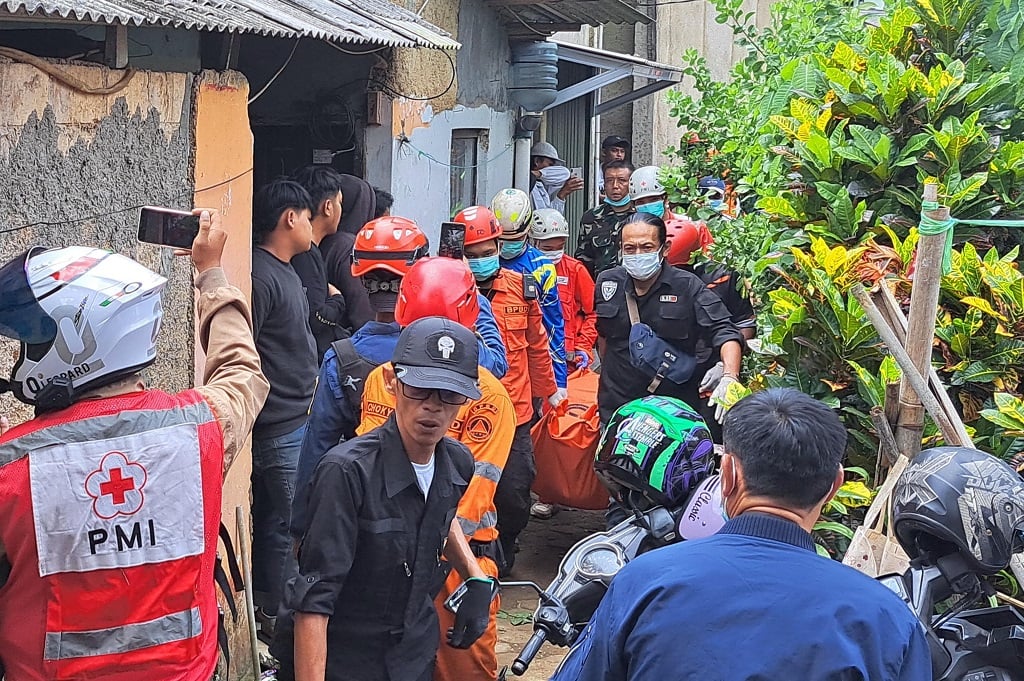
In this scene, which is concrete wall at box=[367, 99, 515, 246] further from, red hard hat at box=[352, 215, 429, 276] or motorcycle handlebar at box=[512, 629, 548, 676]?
motorcycle handlebar at box=[512, 629, 548, 676]

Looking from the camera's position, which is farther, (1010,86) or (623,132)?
(623,132)

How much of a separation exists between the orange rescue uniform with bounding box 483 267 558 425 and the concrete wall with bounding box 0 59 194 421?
2.05m

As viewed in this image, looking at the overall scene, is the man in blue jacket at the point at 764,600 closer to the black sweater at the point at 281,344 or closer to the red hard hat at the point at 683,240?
the black sweater at the point at 281,344

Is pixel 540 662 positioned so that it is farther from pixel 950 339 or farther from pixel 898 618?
pixel 898 618

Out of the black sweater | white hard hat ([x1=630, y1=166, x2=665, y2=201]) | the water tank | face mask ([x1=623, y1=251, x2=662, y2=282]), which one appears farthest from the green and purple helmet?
the water tank

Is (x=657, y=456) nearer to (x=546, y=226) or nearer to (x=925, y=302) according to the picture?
(x=925, y=302)

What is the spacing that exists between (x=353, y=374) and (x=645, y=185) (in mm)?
5005

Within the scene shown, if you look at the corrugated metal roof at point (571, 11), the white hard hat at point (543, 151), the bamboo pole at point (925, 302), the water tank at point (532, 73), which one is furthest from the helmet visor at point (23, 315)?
the white hard hat at point (543, 151)

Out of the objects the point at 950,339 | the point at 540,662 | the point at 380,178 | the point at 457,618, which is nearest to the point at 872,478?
the point at 950,339

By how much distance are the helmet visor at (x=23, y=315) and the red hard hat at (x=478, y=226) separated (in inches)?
161

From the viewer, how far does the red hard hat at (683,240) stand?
7285mm

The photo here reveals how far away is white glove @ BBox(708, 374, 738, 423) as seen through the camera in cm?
454

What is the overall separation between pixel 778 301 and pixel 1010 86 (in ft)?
3.68

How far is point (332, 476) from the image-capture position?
9.88 feet
